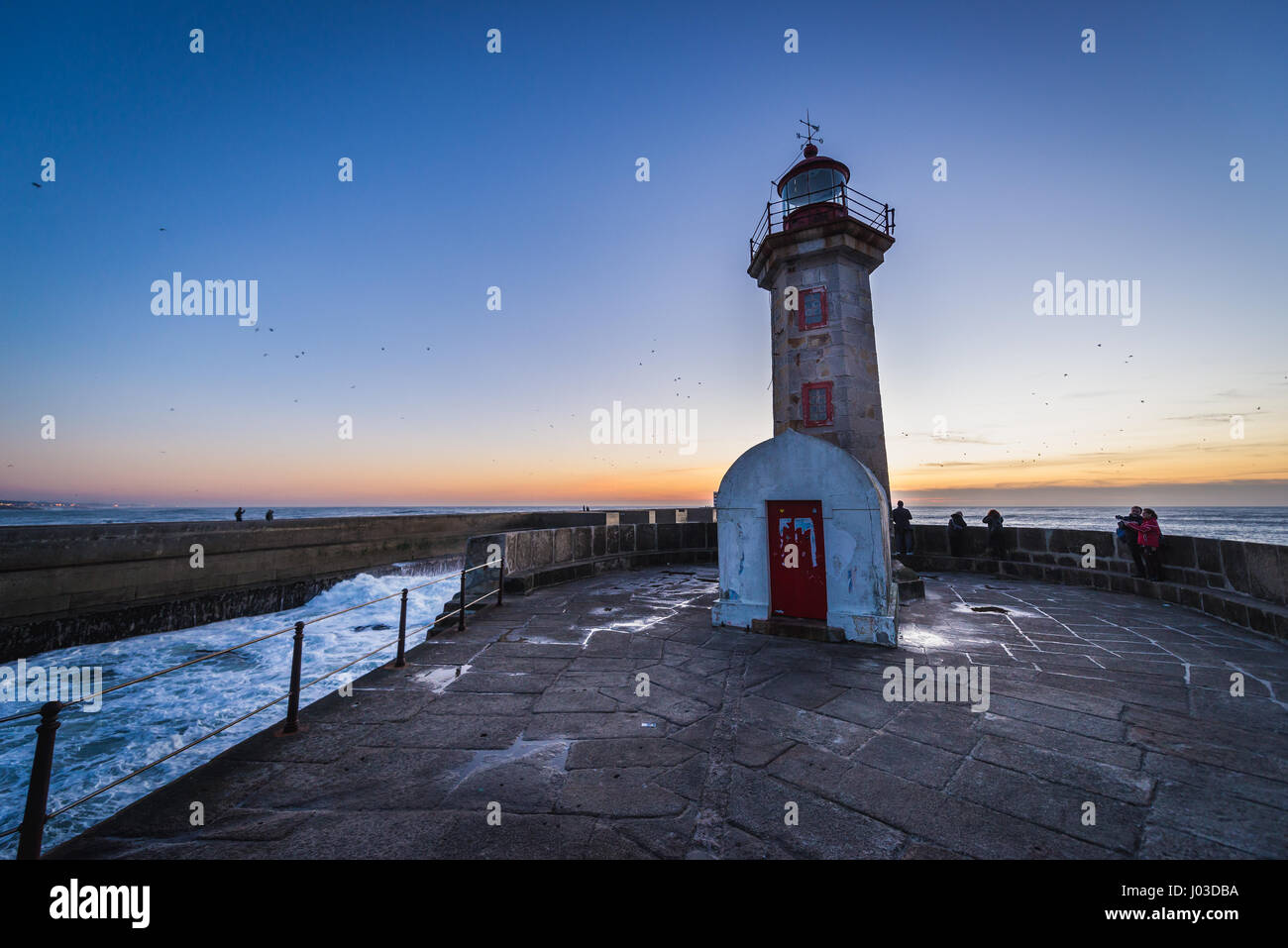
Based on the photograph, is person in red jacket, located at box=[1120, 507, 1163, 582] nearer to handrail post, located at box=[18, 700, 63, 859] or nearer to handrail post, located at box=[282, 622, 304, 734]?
handrail post, located at box=[282, 622, 304, 734]

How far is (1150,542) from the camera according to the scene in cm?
871

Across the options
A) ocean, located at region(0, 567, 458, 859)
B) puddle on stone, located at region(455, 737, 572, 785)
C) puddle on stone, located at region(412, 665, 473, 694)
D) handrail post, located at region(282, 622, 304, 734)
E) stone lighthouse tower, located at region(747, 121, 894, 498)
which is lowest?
ocean, located at region(0, 567, 458, 859)

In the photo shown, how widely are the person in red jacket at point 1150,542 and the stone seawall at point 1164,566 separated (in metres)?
0.17

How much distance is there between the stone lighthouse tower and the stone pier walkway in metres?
5.10

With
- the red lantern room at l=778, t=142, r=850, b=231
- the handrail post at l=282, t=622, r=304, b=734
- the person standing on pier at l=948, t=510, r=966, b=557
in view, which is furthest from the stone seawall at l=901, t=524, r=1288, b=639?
the handrail post at l=282, t=622, r=304, b=734

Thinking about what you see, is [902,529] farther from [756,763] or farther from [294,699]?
[294,699]

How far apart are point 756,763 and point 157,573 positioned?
652 inches

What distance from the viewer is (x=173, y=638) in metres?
12.1

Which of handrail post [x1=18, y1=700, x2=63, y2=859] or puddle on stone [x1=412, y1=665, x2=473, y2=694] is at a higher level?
handrail post [x1=18, y1=700, x2=63, y2=859]

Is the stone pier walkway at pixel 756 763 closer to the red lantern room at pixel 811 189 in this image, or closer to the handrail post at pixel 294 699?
the handrail post at pixel 294 699

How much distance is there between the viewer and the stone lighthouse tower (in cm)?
993
